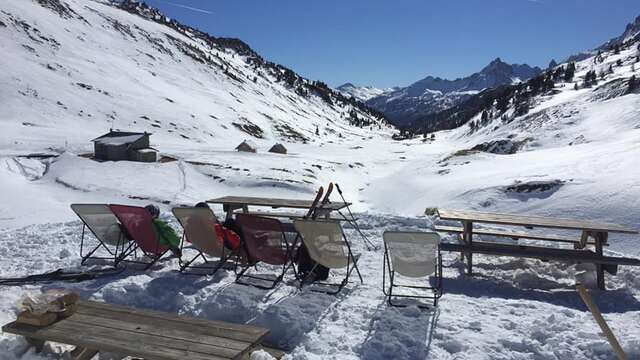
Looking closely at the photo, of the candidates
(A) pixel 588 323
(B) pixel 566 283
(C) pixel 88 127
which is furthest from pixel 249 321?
(C) pixel 88 127

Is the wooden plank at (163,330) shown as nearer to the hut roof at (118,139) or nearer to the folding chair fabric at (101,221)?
the folding chair fabric at (101,221)

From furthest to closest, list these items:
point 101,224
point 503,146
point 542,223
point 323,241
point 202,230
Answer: point 503,146 < point 101,224 < point 542,223 < point 202,230 < point 323,241

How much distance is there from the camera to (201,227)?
25.8 ft

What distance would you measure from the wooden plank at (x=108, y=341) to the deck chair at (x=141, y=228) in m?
3.25

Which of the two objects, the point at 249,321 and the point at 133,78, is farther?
the point at 133,78

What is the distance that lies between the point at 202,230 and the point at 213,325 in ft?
10.4

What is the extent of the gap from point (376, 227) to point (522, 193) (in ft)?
27.2

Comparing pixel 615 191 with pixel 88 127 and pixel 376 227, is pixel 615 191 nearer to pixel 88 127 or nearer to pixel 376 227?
pixel 376 227

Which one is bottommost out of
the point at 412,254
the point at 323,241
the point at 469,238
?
the point at 469,238

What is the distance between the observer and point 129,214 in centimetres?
809

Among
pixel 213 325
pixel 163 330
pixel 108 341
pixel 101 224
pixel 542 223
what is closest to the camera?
pixel 108 341

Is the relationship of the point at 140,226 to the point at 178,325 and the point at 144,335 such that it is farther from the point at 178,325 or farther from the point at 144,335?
the point at 144,335

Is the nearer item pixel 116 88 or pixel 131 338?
pixel 131 338

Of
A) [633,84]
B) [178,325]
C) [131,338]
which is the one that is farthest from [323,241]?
[633,84]
